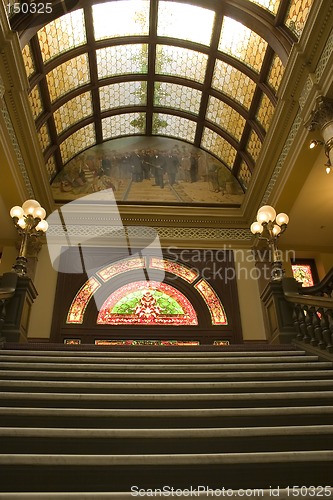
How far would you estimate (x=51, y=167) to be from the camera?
11570 millimetres

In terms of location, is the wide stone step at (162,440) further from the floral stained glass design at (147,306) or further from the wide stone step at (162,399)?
the floral stained glass design at (147,306)

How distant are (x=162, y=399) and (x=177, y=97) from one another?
33.7ft

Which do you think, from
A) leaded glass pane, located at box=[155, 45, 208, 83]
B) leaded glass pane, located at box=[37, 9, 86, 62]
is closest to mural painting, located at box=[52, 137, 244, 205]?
leaded glass pane, located at box=[155, 45, 208, 83]

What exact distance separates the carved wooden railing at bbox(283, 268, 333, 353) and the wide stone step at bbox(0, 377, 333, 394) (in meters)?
0.99

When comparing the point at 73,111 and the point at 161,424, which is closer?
the point at 161,424

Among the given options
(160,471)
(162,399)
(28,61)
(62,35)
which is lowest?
(160,471)

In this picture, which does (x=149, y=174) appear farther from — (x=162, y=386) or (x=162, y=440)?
(x=162, y=440)

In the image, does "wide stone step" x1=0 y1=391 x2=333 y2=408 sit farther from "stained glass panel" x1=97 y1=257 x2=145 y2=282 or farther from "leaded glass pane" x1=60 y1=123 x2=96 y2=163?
"leaded glass pane" x1=60 y1=123 x2=96 y2=163

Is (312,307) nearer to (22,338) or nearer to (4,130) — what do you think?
(22,338)

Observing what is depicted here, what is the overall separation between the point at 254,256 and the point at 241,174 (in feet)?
8.67

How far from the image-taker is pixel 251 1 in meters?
8.12

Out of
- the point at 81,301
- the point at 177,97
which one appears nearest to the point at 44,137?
the point at 177,97

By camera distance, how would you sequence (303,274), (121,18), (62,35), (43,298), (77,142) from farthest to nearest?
(77,142), (303,274), (43,298), (121,18), (62,35)

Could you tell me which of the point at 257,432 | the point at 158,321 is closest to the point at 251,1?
the point at 158,321
